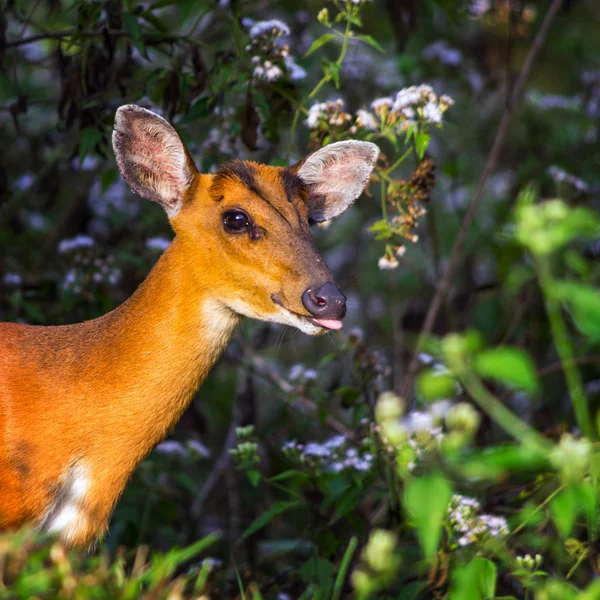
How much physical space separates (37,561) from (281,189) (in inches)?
80.1

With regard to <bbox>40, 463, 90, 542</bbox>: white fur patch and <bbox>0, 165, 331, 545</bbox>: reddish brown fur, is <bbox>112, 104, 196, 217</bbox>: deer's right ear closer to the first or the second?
<bbox>0, 165, 331, 545</bbox>: reddish brown fur

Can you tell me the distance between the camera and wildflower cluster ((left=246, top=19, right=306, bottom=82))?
4781mm

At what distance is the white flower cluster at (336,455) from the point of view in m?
4.58

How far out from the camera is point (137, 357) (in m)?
4.14

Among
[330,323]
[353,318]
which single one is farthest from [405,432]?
[353,318]

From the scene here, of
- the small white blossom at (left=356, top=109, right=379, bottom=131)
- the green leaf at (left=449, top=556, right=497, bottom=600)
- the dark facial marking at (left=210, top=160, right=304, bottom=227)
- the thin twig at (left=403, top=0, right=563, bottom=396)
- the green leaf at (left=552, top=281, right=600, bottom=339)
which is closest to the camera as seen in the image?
the green leaf at (left=552, top=281, right=600, bottom=339)

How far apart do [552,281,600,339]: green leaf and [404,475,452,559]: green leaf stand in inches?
20.2

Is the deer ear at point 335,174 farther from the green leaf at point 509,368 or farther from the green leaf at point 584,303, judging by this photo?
the green leaf at point 509,368

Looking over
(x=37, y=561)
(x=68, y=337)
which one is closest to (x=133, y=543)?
(x=68, y=337)

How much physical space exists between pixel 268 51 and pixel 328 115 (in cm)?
43

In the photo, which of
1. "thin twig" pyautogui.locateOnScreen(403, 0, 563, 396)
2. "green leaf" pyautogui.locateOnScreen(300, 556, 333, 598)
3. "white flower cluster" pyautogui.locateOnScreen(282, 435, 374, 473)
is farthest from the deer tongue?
"thin twig" pyautogui.locateOnScreen(403, 0, 563, 396)

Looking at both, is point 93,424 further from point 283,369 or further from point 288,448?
point 283,369

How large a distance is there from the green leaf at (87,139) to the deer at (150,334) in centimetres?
41

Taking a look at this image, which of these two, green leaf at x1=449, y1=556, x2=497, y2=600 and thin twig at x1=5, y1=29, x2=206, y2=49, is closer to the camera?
green leaf at x1=449, y1=556, x2=497, y2=600
